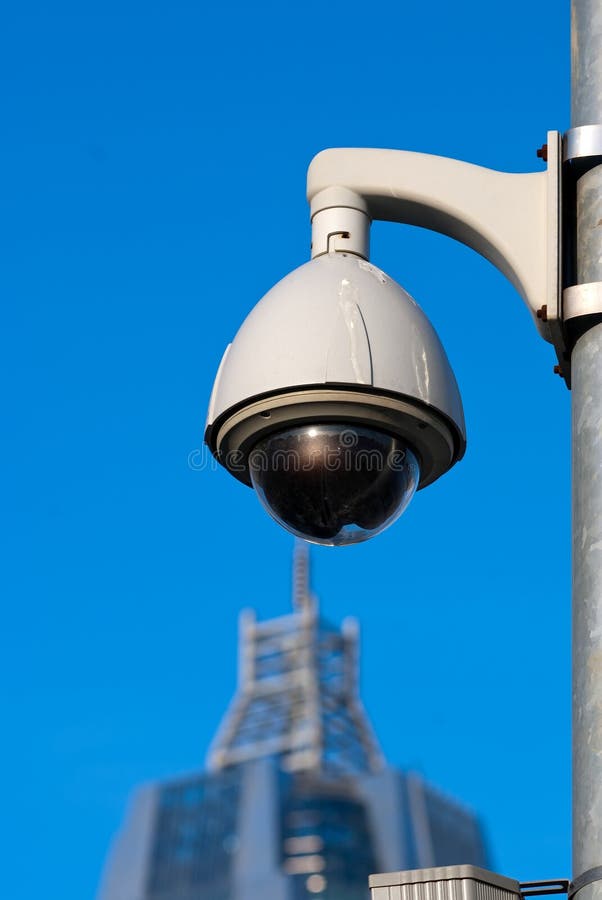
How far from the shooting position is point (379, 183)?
122 inches

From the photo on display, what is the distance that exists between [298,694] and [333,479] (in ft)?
379

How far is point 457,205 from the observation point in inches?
117

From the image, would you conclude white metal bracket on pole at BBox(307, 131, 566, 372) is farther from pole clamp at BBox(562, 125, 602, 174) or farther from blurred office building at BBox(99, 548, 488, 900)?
blurred office building at BBox(99, 548, 488, 900)

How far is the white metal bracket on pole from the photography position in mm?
2789

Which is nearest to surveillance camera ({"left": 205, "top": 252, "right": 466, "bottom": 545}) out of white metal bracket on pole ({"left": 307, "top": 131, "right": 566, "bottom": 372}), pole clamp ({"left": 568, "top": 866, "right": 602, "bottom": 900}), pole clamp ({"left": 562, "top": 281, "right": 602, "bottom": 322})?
white metal bracket on pole ({"left": 307, "top": 131, "right": 566, "bottom": 372})

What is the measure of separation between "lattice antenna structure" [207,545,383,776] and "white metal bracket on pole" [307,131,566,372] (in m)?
114

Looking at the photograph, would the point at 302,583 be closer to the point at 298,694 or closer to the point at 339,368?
the point at 298,694

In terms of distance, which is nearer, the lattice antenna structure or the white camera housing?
the white camera housing

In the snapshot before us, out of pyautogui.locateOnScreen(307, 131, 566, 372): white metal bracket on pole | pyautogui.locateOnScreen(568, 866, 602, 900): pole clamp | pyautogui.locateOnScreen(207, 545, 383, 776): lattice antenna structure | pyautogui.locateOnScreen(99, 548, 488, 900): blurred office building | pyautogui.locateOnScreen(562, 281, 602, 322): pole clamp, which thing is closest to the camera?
pyautogui.locateOnScreen(568, 866, 602, 900): pole clamp

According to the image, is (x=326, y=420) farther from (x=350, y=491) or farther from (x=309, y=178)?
(x=309, y=178)

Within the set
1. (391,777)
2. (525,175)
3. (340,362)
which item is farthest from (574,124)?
(391,777)

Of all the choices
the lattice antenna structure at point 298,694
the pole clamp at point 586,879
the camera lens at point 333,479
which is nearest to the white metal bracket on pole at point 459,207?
the camera lens at point 333,479

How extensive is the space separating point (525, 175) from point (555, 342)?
318 mm

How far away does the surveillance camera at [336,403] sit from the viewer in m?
2.84
